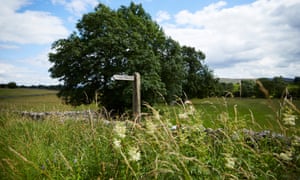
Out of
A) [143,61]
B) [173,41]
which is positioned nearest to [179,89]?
[173,41]

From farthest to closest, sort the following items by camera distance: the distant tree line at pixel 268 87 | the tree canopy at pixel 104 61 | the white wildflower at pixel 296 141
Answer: the tree canopy at pixel 104 61
the white wildflower at pixel 296 141
the distant tree line at pixel 268 87

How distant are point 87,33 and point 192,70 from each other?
2085 centimetres

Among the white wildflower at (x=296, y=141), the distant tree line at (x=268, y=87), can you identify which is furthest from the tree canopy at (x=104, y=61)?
the white wildflower at (x=296, y=141)

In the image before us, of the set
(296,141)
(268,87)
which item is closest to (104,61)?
(268,87)

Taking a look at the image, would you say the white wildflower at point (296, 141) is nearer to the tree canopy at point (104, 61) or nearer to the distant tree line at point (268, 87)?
the distant tree line at point (268, 87)

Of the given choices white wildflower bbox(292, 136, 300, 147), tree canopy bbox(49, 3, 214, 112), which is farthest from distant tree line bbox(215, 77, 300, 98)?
tree canopy bbox(49, 3, 214, 112)

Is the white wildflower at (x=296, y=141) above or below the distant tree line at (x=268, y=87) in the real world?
below

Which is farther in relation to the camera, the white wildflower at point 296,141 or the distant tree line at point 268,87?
the white wildflower at point 296,141

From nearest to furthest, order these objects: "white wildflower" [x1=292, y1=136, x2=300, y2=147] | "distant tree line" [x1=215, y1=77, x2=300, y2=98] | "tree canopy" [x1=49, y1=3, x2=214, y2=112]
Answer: "distant tree line" [x1=215, y1=77, x2=300, y2=98] < "white wildflower" [x1=292, y1=136, x2=300, y2=147] < "tree canopy" [x1=49, y1=3, x2=214, y2=112]

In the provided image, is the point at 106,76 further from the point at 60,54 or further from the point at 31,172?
the point at 31,172

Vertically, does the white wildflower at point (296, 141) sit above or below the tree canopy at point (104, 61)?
below

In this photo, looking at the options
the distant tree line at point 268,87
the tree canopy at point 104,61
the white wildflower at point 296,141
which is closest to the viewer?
the distant tree line at point 268,87

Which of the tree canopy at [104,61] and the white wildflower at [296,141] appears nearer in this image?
the white wildflower at [296,141]

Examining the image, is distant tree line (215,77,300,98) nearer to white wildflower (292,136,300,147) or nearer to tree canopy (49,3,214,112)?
white wildflower (292,136,300,147)
